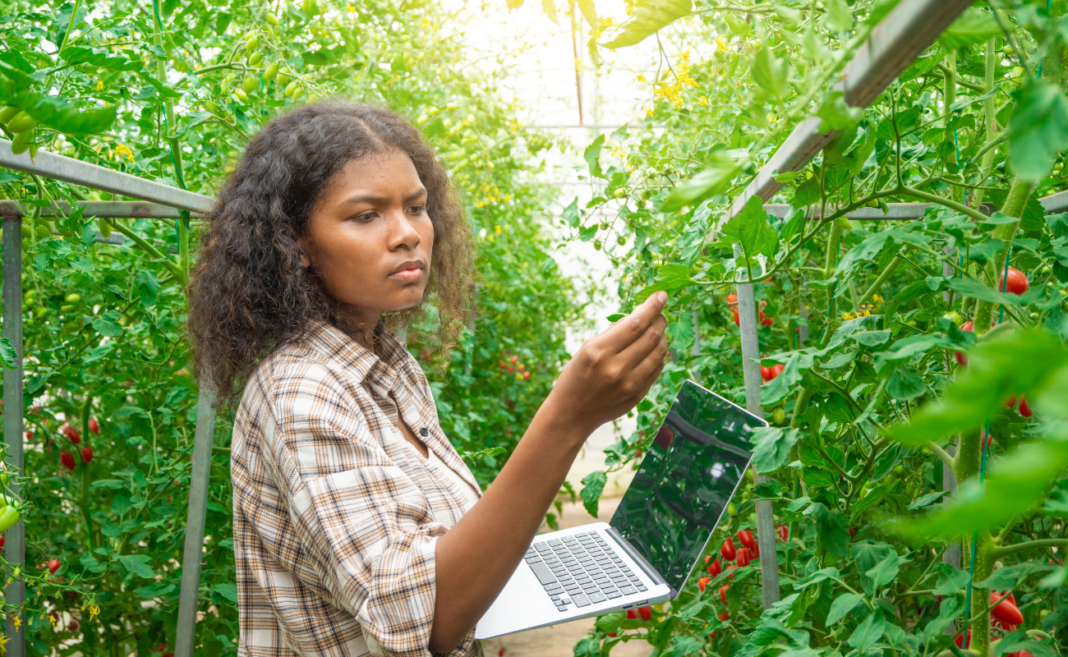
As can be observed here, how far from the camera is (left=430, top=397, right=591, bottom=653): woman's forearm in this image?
720 millimetres

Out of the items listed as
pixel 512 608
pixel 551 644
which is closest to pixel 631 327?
pixel 512 608

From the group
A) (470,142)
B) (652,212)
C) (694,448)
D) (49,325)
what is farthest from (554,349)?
(694,448)

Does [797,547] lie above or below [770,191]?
below

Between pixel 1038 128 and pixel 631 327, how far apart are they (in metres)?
0.41

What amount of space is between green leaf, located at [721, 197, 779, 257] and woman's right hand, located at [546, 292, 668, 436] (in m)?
0.12

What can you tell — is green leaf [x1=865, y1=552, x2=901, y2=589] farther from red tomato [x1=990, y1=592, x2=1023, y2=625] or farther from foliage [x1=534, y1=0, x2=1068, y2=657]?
red tomato [x1=990, y1=592, x2=1023, y2=625]

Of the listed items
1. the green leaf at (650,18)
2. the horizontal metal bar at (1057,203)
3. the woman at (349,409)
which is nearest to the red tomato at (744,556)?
the woman at (349,409)

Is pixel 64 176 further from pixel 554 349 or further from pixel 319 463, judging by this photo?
pixel 554 349

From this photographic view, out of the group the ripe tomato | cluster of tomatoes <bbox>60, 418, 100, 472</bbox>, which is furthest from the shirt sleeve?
cluster of tomatoes <bbox>60, 418, 100, 472</bbox>

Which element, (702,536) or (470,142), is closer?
(702,536)

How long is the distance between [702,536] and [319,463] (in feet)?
1.65

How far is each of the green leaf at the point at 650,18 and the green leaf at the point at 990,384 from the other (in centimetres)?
38

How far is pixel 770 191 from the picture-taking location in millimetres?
711

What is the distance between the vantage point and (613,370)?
69 centimetres
